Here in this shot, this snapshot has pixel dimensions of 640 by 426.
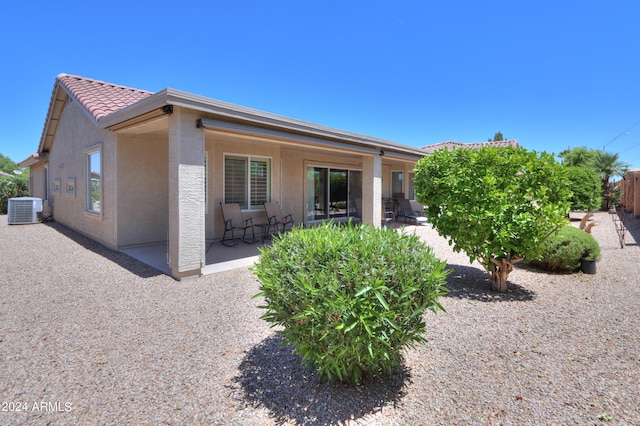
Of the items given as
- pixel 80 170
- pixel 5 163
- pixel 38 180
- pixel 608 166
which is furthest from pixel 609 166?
pixel 5 163

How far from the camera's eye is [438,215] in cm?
563

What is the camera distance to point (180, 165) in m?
5.39

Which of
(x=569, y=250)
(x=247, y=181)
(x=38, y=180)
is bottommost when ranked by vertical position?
(x=569, y=250)

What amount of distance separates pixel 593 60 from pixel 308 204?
554 inches

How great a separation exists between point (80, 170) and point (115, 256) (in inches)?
168

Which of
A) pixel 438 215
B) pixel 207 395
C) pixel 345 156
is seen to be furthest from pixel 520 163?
pixel 345 156

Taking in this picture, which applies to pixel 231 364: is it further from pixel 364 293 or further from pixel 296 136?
Answer: pixel 296 136

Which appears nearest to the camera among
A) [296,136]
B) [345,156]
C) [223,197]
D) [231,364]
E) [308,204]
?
[231,364]

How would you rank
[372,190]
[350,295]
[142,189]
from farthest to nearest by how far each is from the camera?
[372,190] < [142,189] < [350,295]

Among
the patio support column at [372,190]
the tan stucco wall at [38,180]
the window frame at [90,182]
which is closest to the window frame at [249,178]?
the window frame at [90,182]

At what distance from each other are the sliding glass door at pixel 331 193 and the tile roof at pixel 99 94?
6314mm

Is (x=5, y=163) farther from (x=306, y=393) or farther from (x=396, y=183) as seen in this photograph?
(x=306, y=393)

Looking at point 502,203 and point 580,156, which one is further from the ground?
point 580,156

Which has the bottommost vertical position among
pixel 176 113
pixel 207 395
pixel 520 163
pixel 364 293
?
pixel 207 395
